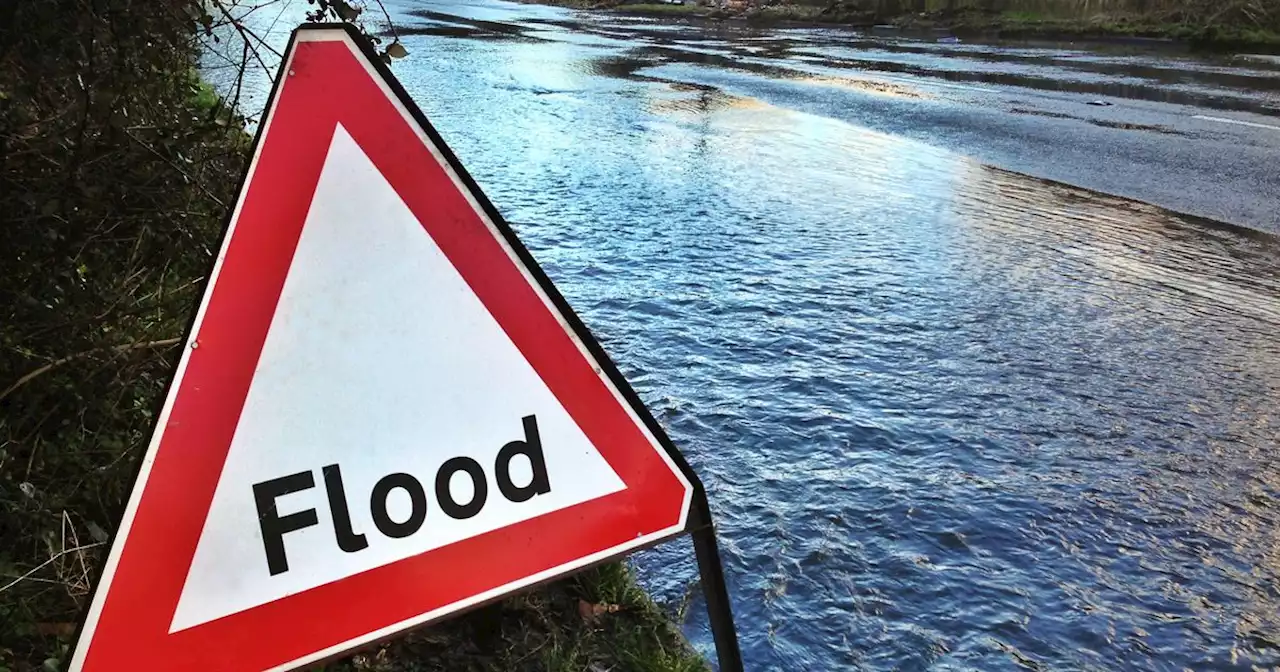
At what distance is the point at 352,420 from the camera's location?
55.7 inches

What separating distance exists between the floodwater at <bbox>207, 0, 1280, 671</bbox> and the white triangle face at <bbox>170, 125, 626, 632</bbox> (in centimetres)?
148

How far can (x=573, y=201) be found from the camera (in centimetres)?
750

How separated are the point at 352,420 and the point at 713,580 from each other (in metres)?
0.69

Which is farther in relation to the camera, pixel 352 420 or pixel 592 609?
pixel 592 609

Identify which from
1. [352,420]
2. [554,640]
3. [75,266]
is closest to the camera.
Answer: [352,420]

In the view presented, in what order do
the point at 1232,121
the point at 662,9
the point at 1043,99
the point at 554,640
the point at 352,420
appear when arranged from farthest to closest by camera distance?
the point at 662,9 < the point at 1043,99 < the point at 1232,121 < the point at 554,640 < the point at 352,420

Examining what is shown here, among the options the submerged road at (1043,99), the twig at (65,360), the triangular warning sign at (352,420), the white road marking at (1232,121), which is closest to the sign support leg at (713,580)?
the triangular warning sign at (352,420)

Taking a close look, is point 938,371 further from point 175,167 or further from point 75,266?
point 75,266

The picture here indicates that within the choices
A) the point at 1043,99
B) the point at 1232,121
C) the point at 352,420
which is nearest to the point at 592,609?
the point at 352,420

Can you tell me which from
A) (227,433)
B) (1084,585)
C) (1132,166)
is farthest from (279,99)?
(1132,166)

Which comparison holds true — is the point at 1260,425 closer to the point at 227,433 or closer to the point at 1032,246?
the point at 1032,246

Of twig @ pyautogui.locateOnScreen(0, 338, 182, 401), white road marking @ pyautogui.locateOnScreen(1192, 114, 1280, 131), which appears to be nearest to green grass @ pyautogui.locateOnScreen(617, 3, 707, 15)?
white road marking @ pyautogui.locateOnScreen(1192, 114, 1280, 131)

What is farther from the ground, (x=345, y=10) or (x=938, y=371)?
(x=345, y=10)

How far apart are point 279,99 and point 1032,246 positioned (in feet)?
20.2
